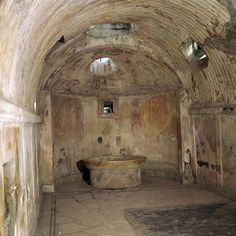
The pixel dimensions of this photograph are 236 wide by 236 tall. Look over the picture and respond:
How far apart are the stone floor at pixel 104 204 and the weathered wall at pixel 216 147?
0.41 m

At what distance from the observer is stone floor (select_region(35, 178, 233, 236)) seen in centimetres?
663

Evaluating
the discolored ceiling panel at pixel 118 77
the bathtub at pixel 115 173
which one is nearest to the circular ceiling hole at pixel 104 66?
the discolored ceiling panel at pixel 118 77

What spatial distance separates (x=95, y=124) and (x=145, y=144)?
2.27 m

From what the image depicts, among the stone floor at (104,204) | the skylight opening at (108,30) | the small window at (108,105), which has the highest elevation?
the skylight opening at (108,30)

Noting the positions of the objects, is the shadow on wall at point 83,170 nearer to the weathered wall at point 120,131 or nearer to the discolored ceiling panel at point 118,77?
the weathered wall at point 120,131

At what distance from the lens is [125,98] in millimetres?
13305

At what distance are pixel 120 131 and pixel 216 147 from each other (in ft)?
Answer: 15.9

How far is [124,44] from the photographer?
1049 cm

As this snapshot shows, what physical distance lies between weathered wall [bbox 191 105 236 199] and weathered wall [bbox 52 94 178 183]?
1524 millimetres

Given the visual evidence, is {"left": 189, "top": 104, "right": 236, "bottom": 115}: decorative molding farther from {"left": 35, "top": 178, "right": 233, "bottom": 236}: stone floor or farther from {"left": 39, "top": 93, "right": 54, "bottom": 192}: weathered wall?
{"left": 39, "top": 93, "right": 54, "bottom": 192}: weathered wall

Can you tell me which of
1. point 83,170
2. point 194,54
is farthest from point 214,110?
point 83,170

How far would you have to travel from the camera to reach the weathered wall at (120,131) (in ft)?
39.1

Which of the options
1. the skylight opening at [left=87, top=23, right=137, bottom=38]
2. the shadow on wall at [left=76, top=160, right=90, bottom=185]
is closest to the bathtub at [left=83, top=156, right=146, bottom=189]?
the shadow on wall at [left=76, top=160, right=90, bottom=185]

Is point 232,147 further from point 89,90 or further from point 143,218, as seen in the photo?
point 89,90
